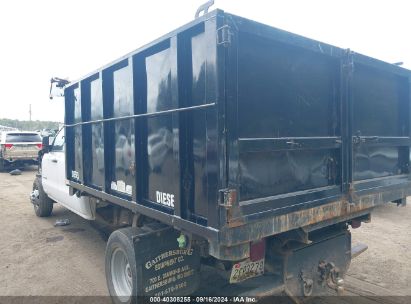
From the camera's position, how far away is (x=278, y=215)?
8.68 feet

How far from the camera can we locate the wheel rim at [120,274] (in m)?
3.44

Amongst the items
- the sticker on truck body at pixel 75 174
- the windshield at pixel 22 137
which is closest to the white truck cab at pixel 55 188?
the sticker on truck body at pixel 75 174

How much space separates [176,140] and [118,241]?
1.24 m

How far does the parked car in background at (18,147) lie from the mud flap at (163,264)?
49.4ft

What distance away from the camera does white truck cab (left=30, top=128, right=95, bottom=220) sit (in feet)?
17.1

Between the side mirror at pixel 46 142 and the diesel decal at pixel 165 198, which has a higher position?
the side mirror at pixel 46 142

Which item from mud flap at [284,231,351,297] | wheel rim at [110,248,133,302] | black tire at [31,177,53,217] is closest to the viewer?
mud flap at [284,231,351,297]

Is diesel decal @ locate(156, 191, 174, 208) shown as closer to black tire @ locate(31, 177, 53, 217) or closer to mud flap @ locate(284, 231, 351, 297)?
mud flap @ locate(284, 231, 351, 297)

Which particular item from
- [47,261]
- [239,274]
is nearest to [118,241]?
[239,274]

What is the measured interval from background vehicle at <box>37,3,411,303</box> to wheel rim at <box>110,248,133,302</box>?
13mm

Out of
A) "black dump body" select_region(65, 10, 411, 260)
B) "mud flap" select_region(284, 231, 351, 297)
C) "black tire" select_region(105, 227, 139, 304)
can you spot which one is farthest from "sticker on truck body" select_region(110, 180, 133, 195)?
"mud flap" select_region(284, 231, 351, 297)

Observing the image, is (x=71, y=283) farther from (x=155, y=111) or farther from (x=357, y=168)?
(x=357, y=168)

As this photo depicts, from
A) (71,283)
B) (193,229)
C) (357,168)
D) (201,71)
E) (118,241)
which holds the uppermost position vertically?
(201,71)

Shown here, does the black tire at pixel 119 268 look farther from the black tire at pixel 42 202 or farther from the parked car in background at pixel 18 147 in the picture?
the parked car in background at pixel 18 147
